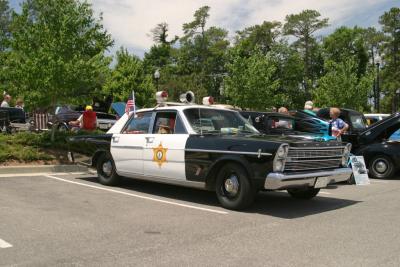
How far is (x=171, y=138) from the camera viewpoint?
8.34m

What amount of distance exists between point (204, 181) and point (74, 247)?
288 cm

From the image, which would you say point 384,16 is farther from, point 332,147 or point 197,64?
point 332,147

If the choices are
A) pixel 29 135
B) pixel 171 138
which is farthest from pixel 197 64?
pixel 171 138

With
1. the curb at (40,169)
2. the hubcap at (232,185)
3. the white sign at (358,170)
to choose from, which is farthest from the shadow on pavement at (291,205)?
the curb at (40,169)

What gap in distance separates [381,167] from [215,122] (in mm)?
6153

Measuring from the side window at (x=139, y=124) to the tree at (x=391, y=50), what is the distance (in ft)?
195

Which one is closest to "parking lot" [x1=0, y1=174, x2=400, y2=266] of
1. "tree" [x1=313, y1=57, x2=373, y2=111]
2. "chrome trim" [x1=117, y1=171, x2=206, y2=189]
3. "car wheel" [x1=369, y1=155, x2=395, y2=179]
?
"chrome trim" [x1=117, y1=171, x2=206, y2=189]

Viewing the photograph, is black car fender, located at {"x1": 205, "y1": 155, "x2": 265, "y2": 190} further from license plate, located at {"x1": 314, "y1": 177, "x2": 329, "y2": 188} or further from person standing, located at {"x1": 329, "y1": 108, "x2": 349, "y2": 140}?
person standing, located at {"x1": 329, "y1": 108, "x2": 349, "y2": 140}

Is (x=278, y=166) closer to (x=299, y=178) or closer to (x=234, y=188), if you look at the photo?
(x=299, y=178)

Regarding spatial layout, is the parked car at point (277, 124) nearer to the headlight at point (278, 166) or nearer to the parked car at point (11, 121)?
the headlight at point (278, 166)

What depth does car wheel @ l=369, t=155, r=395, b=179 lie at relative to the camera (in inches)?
484

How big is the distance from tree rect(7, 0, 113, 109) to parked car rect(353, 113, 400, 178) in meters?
7.57

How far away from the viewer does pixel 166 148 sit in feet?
27.4

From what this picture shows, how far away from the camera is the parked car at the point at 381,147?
12.2 metres
